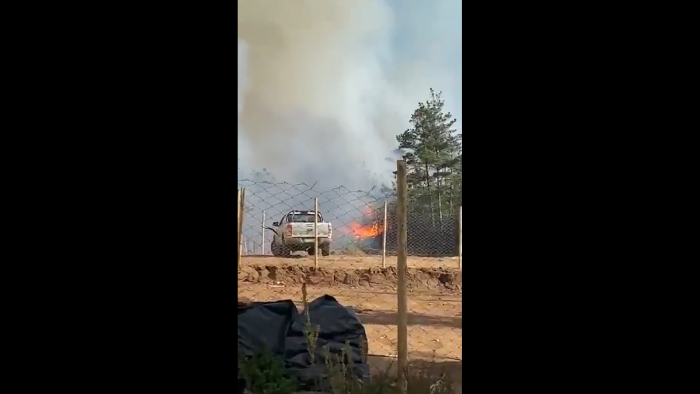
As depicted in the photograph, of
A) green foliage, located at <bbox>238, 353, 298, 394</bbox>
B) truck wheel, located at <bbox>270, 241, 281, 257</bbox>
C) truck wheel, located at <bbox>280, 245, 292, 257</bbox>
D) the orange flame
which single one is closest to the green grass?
green foliage, located at <bbox>238, 353, 298, 394</bbox>

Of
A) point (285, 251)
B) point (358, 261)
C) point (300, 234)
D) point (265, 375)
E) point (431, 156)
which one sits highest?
point (431, 156)

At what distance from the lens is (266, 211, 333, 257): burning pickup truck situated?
25.6 ft

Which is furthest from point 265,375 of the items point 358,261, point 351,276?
point 358,261

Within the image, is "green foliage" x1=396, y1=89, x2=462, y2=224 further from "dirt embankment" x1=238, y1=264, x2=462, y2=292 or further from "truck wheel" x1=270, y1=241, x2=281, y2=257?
"truck wheel" x1=270, y1=241, x2=281, y2=257

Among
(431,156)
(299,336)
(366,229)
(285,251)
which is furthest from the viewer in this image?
(431,156)

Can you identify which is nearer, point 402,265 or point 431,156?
point 402,265

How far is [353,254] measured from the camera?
7.68m

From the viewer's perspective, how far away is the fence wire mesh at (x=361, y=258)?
6.41 m

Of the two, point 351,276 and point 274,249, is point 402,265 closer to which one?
point 351,276

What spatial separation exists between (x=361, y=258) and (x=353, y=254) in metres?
0.14
